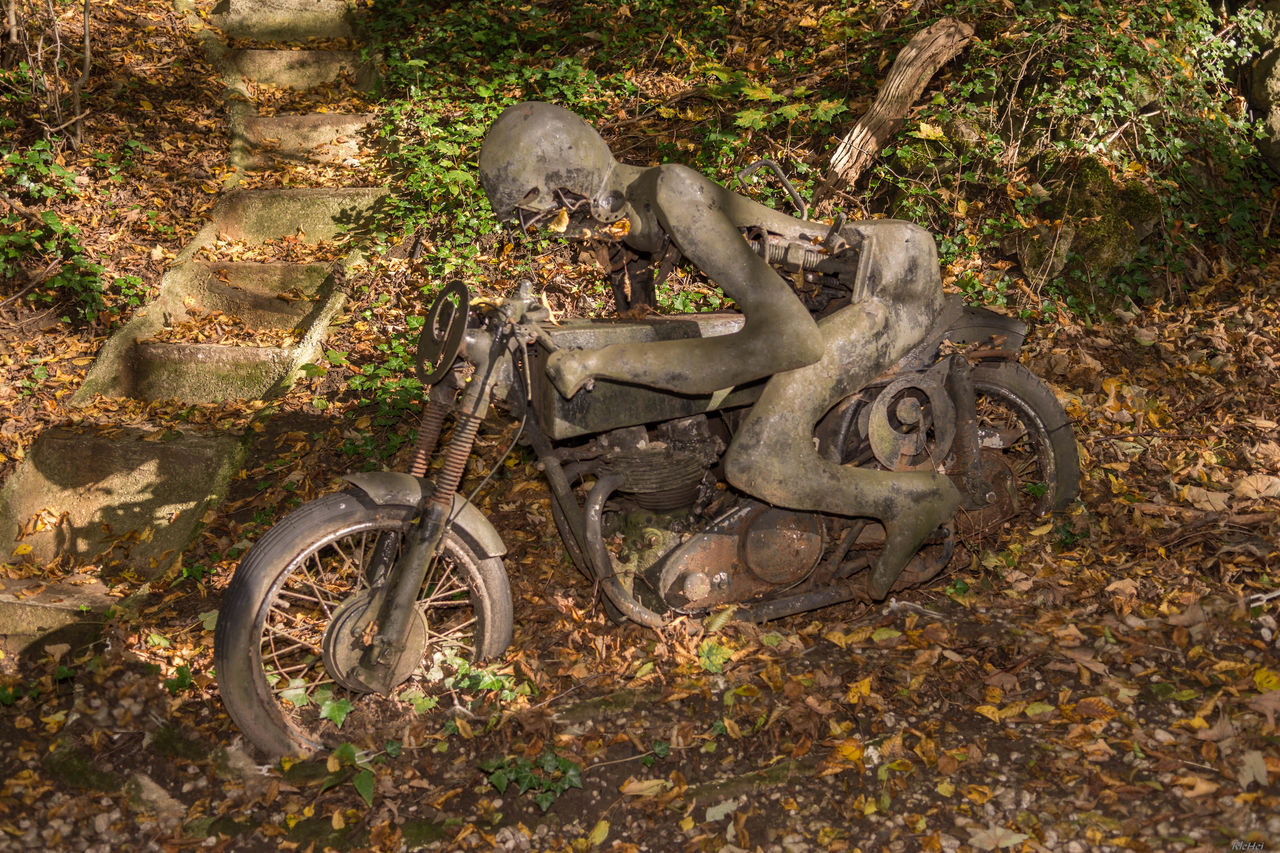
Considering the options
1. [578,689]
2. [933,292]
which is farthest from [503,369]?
[933,292]

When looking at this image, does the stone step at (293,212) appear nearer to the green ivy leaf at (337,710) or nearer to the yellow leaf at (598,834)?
the green ivy leaf at (337,710)

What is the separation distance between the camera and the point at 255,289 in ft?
23.1

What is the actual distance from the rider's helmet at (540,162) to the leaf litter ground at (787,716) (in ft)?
6.34

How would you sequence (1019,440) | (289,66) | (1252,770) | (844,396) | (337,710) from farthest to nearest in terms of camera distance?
1. (289,66)
2. (1019,440)
3. (844,396)
4. (337,710)
5. (1252,770)

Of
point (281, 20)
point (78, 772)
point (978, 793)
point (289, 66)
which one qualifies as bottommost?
point (78, 772)

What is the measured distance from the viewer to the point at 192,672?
170 inches

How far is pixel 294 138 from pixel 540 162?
222 inches

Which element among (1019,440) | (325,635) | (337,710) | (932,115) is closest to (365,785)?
(337,710)

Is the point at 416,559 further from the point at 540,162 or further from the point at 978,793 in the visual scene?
the point at 978,793

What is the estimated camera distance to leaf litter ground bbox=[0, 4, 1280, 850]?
341 cm

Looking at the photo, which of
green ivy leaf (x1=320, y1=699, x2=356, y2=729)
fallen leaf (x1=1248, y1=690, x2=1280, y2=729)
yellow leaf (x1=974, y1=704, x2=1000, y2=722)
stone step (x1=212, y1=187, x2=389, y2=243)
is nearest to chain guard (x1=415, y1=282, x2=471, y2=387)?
green ivy leaf (x1=320, y1=699, x2=356, y2=729)

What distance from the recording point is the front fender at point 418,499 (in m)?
3.77

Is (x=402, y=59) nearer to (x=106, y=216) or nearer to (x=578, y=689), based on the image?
(x=106, y=216)

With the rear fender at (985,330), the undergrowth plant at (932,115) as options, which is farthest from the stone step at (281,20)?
the rear fender at (985,330)
